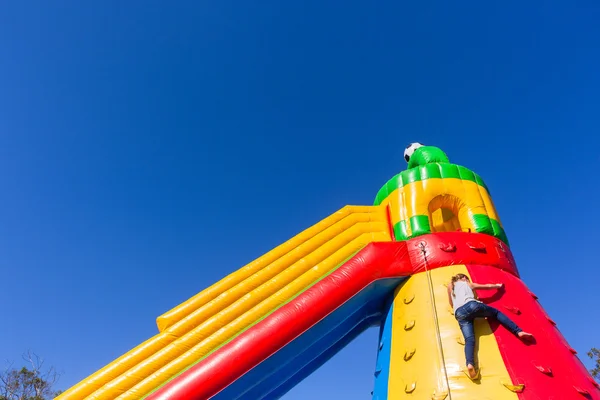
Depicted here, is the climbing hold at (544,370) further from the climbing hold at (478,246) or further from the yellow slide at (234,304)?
the yellow slide at (234,304)

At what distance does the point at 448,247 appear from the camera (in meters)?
5.74

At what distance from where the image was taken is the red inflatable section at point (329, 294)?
4.48 m

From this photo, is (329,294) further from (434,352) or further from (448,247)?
(448,247)

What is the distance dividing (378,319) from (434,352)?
6.20ft

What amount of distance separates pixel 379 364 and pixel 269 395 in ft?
6.96

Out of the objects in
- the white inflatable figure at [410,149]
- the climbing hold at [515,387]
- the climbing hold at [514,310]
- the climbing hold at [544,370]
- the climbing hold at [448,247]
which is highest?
the white inflatable figure at [410,149]

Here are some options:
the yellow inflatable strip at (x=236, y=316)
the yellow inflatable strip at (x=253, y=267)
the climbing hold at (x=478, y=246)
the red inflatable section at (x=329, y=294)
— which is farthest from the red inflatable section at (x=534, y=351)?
the yellow inflatable strip at (x=253, y=267)

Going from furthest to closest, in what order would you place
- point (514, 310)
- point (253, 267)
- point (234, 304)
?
point (253, 267), point (234, 304), point (514, 310)

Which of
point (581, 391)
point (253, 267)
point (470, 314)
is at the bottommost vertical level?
point (581, 391)

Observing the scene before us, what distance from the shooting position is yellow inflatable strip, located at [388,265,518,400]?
13.8 feet

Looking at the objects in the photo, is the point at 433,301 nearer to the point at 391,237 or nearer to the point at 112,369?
the point at 391,237

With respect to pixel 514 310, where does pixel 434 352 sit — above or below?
below

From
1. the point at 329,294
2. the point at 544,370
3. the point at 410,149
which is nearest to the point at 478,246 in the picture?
the point at 544,370

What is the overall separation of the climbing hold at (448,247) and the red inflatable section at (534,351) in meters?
0.32
